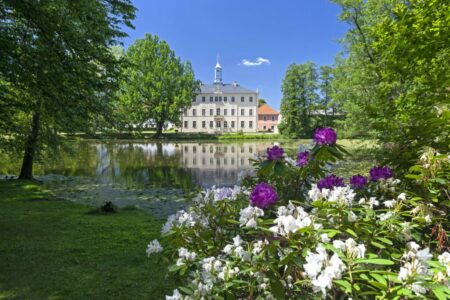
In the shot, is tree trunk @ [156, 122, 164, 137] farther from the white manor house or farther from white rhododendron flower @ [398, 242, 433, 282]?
white rhododendron flower @ [398, 242, 433, 282]

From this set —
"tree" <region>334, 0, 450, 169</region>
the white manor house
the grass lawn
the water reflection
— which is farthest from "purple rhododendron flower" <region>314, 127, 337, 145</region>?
the white manor house

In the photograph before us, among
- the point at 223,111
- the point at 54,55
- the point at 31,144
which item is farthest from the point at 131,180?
the point at 223,111

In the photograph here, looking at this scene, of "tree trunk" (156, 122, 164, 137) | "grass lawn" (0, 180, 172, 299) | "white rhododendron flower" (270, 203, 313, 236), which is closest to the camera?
"white rhododendron flower" (270, 203, 313, 236)

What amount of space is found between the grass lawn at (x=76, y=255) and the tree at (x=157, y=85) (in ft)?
130

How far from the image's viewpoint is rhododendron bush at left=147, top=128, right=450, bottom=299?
1.47 metres

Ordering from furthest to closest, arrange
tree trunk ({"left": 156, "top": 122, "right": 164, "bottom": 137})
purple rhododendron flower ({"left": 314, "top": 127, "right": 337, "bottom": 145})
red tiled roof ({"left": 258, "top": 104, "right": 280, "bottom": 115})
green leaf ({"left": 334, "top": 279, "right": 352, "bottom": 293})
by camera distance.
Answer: red tiled roof ({"left": 258, "top": 104, "right": 280, "bottom": 115})
tree trunk ({"left": 156, "top": 122, "right": 164, "bottom": 137})
purple rhododendron flower ({"left": 314, "top": 127, "right": 337, "bottom": 145})
green leaf ({"left": 334, "top": 279, "right": 352, "bottom": 293})

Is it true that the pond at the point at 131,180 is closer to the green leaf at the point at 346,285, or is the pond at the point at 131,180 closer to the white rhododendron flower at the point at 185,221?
the white rhododendron flower at the point at 185,221

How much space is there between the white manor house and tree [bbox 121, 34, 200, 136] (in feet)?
67.1

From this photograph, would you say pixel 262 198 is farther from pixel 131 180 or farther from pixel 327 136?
pixel 131 180

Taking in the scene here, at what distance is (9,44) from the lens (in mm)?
6711

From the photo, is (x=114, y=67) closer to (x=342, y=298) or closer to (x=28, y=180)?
(x=28, y=180)

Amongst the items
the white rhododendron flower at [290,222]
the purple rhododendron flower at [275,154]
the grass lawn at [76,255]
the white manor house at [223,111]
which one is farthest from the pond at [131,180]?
the white manor house at [223,111]

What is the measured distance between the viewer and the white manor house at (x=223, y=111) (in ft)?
244

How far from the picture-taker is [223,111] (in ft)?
244
